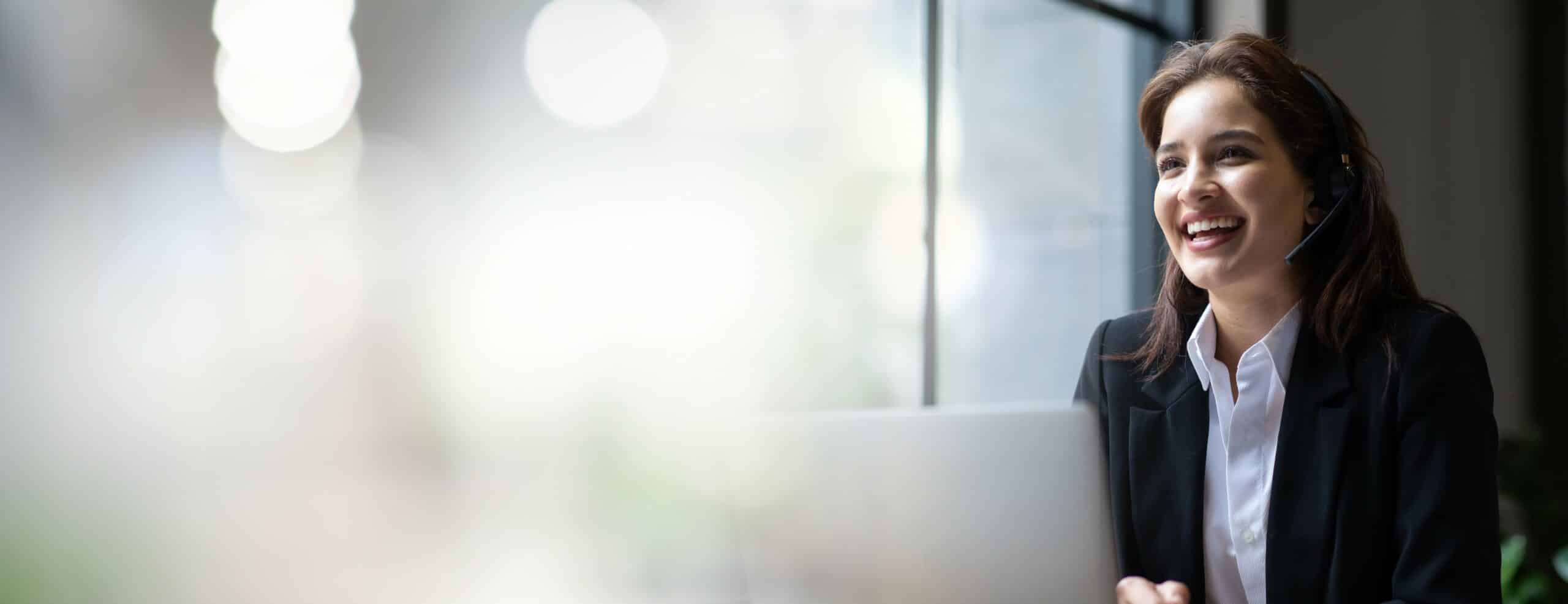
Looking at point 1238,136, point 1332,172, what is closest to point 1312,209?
point 1332,172

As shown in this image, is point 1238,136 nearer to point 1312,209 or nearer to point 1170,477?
point 1312,209

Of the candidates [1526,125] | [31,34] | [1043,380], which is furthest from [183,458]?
[1526,125]

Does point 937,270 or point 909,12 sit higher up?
point 909,12

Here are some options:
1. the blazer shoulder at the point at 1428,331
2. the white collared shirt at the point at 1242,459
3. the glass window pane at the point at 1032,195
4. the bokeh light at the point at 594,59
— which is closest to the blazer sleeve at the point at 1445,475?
the blazer shoulder at the point at 1428,331

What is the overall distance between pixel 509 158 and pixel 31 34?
2.31ft

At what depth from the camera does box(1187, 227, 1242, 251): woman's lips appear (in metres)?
1.29

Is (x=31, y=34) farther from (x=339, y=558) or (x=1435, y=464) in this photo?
(x=1435, y=464)

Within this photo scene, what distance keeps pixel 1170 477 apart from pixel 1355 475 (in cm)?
18

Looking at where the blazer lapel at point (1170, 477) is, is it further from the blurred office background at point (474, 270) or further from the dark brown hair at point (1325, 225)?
the blurred office background at point (474, 270)

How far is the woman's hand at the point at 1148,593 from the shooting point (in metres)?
0.99

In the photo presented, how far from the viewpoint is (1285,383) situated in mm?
1287

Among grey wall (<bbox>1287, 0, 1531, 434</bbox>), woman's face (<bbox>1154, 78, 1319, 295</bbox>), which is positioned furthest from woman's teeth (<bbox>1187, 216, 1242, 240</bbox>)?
grey wall (<bbox>1287, 0, 1531, 434</bbox>)

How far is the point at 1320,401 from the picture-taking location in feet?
4.02

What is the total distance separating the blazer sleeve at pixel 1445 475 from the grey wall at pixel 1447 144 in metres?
2.78
